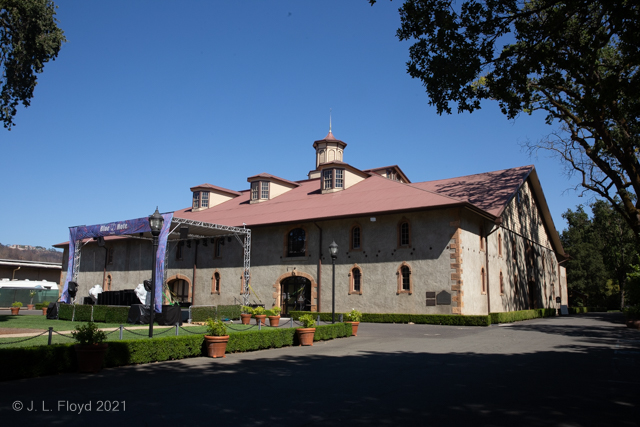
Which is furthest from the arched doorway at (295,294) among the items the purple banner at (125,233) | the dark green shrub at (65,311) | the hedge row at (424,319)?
the dark green shrub at (65,311)

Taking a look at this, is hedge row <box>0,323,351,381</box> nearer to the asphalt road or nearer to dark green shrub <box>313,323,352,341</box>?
the asphalt road

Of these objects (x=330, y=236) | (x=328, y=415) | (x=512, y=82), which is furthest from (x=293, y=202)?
(x=328, y=415)

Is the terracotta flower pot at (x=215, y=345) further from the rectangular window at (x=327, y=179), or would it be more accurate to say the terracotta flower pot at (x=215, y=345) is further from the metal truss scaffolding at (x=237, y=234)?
the rectangular window at (x=327, y=179)

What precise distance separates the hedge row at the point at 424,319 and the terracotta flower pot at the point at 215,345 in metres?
10.6

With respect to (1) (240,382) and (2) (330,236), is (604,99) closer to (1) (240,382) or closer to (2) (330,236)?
(1) (240,382)

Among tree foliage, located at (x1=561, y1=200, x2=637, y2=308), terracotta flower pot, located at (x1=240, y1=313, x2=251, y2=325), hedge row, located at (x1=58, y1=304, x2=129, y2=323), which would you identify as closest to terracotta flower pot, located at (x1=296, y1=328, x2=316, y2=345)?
terracotta flower pot, located at (x1=240, y1=313, x2=251, y2=325)

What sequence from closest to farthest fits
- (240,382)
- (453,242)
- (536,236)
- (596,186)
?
(240,382)
(453,242)
(596,186)
(536,236)

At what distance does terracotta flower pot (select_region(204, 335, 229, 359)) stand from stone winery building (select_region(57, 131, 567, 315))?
14.9 metres

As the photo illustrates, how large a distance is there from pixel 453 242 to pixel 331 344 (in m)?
11.2

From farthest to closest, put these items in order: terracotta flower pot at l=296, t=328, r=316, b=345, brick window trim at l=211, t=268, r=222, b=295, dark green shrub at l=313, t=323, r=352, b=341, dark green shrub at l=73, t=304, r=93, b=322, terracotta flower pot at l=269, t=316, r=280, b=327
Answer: brick window trim at l=211, t=268, r=222, b=295 < dark green shrub at l=73, t=304, r=93, b=322 < terracotta flower pot at l=269, t=316, r=280, b=327 < dark green shrub at l=313, t=323, r=352, b=341 < terracotta flower pot at l=296, t=328, r=316, b=345

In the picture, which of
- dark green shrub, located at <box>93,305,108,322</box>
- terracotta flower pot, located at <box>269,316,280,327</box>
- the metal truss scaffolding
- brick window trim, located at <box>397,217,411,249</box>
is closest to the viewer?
terracotta flower pot, located at <box>269,316,280,327</box>

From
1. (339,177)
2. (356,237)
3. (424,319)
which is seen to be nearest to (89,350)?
(424,319)

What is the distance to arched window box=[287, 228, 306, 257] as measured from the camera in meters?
30.4

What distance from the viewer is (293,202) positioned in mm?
34219
